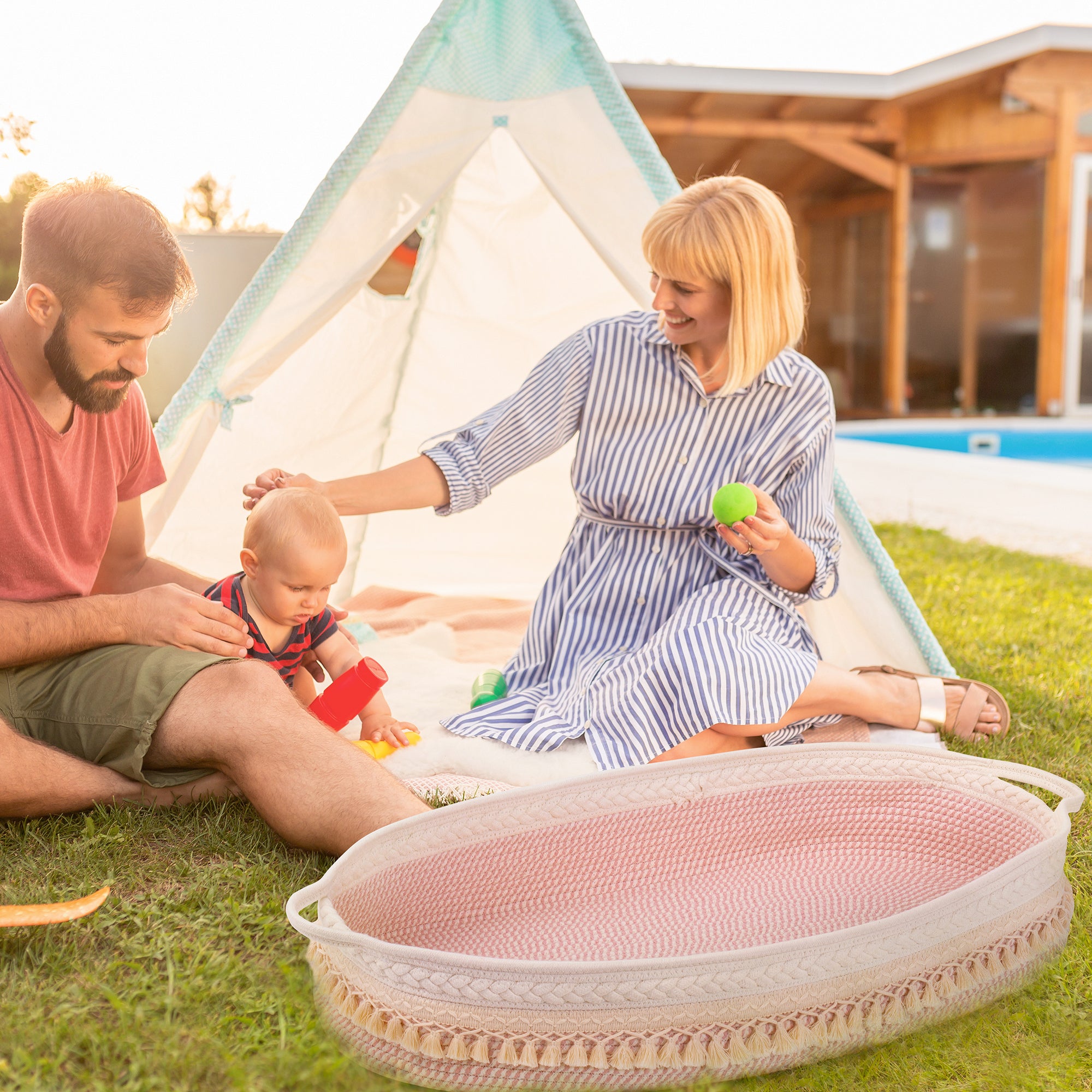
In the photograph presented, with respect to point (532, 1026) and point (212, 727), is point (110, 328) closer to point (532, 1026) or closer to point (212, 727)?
point (212, 727)

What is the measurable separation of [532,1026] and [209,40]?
1723 centimetres

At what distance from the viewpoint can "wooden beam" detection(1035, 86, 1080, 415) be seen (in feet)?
30.8

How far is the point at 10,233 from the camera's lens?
775cm

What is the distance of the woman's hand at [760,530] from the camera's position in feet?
6.09

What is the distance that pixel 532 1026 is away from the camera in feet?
3.43

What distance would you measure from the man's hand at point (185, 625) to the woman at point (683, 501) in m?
0.26

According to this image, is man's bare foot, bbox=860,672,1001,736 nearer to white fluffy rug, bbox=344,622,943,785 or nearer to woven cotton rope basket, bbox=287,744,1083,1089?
white fluffy rug, bbox=344,622,943,785

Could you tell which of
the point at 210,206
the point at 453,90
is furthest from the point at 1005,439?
the point at 210,206

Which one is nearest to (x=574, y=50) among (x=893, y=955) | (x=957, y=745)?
(x=957, y=745)

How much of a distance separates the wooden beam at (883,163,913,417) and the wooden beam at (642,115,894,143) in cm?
54

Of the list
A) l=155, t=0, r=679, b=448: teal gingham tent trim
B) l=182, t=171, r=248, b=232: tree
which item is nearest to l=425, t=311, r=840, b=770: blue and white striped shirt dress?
l=155, t=0, r=679, b=448: teal gingham tent trim

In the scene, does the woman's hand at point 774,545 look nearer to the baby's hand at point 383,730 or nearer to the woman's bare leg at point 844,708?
the woman's bare leg at point 844,708

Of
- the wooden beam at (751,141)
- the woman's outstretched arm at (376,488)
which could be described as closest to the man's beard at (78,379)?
the woman's outstretched arm at (376,488)

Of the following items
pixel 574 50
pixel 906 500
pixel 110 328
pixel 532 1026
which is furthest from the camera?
pixel 906 500
